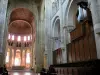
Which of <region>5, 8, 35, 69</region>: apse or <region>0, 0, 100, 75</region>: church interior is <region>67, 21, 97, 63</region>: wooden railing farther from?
<region>5, 8, 35, 69</region>: apse

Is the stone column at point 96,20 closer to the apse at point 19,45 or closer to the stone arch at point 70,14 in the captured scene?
the stone arch at point 70,14

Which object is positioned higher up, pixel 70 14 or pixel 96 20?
pixel 70 14

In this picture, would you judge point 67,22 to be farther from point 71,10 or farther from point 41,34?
point 41,34

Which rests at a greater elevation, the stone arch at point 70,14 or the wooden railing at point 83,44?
the stone arch at point 70,14

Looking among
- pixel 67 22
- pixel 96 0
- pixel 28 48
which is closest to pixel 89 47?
pixel 96 0

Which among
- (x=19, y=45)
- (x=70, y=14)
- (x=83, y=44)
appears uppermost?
(x=70, y=14)

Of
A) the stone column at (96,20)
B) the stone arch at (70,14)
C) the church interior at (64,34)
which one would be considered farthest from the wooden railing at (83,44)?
the stone arch at (70,14)

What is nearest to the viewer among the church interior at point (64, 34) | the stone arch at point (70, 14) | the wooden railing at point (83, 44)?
the church interior at point (64, 34)

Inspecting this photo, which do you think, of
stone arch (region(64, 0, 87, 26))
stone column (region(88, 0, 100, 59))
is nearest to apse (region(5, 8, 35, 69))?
stone arch (region(64, 0, 87, 26))

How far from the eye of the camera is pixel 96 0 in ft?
25.2

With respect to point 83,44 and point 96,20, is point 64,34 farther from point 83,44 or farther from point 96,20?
point 96,20

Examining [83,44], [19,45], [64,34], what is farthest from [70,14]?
[19,45]

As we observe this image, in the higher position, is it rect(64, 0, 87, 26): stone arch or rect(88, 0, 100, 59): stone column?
rect(64, 0, 87, 26): stone arch

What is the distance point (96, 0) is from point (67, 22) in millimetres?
5243
